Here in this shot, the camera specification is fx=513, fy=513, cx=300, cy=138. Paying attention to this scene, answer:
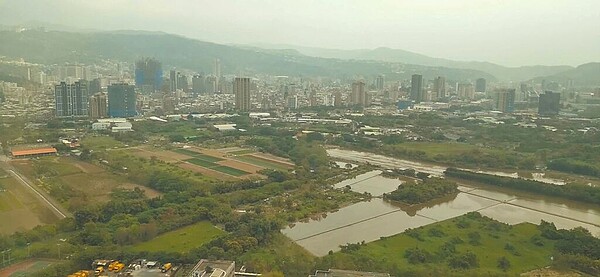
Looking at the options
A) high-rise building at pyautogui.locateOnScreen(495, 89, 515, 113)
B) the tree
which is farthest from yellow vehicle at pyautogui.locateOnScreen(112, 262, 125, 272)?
high-rise building at pyautogui.locateOnScreen(495, 89, 515, 113)

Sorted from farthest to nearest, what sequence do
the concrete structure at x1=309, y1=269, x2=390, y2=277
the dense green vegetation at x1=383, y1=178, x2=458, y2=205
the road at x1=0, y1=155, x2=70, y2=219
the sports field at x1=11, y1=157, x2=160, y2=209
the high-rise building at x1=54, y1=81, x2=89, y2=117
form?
the high-rise building at x1=54, y1=81, x2=89, y2=117 < the dense green vegetation at x1=383, y1=178, x2=458, y2=205 < the sports field at x1=11, y1=157, x2=160, y2=209 < the road at x1=0, y1=155, x2=70, y2=219 < the concrete structure at x1=309, y1=269, x2=390, y2=277

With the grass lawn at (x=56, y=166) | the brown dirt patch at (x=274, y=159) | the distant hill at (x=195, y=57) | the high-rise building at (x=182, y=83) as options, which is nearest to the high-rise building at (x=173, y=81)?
the high-rise building at (x=182, y=83)

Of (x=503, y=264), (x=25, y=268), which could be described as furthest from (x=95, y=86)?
(x=503, y=264)

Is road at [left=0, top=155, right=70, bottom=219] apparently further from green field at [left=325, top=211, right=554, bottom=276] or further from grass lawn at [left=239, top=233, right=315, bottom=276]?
green field at [left=325, top=211, right=554, bottom=276]

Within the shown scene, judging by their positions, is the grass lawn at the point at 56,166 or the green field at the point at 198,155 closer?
the grass lawn at the point at 56,166

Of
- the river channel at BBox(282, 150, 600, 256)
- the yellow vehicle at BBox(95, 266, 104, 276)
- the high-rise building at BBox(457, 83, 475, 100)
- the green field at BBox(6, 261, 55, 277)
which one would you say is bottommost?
the river channel at BBox(282, 150, 600, 256)

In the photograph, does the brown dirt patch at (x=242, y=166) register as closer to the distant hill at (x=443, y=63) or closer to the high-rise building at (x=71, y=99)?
the high-rise building at (x=71, y=99)

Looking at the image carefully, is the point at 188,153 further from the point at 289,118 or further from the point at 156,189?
the point at 289,118

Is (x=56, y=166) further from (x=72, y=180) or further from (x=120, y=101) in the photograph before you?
(x=120, y=101)
